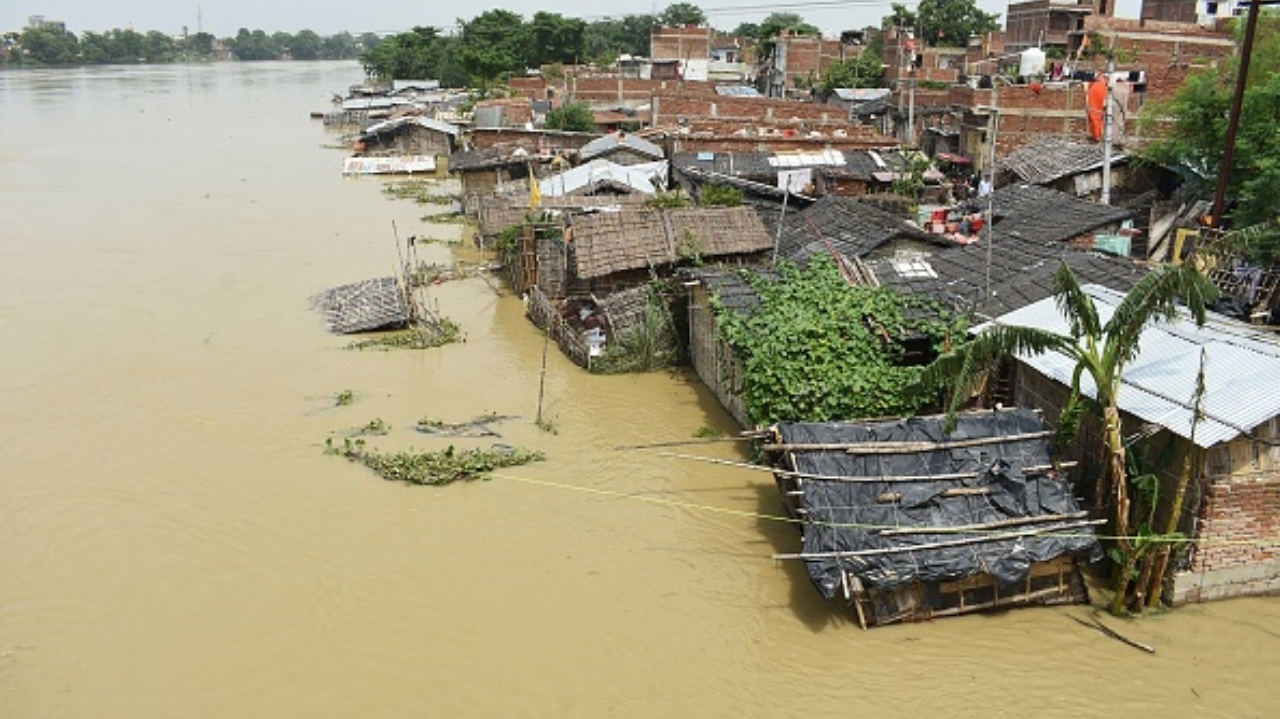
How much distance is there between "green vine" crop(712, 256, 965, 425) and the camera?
9.73m

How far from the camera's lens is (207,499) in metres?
10.5

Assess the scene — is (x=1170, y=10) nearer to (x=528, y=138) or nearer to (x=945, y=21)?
(x=945, y=21)

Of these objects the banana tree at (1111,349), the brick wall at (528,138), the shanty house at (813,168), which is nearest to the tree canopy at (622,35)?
the brick wall at (528,138)

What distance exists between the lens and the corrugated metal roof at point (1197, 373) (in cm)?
716

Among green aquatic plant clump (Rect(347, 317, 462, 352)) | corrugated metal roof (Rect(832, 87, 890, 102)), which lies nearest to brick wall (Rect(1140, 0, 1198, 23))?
corrugated metal roof (Rect(832, 87, 890, 102))

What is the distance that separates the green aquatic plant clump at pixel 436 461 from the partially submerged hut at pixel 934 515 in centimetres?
401

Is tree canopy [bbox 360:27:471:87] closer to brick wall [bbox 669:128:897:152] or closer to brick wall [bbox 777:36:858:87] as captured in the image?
brick wall [bbox 777:36:858:87]

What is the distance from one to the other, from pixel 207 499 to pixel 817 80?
39669 mm

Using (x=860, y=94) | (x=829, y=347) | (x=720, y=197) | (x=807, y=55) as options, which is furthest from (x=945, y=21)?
(x=829, y=347)

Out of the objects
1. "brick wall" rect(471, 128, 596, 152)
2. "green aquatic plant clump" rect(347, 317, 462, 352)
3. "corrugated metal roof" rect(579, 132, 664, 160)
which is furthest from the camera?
"brick wall" rect(471, 128, 596, 152)

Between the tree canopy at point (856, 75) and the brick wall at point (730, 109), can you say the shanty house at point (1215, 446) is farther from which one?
the tree canopy at point (856, 75)

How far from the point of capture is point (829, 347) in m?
10.0

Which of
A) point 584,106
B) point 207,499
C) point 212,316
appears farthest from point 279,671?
point 584,106

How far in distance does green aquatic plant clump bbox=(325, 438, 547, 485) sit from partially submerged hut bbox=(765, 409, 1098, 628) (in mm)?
4013
